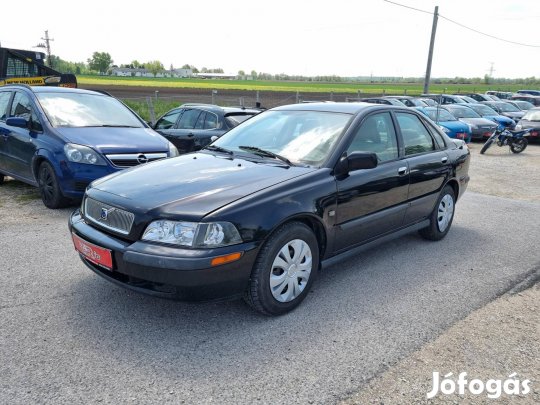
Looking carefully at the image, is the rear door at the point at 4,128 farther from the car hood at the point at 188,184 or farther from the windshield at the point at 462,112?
the windshield at the point at 462,112

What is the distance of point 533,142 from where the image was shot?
663 inches

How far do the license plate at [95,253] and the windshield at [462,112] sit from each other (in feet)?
57.3

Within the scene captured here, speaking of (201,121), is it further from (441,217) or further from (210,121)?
(441,217)

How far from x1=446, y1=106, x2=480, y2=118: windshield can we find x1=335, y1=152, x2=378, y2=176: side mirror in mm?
16099

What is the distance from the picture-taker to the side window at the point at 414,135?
467 centimetres

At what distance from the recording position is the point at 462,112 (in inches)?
719

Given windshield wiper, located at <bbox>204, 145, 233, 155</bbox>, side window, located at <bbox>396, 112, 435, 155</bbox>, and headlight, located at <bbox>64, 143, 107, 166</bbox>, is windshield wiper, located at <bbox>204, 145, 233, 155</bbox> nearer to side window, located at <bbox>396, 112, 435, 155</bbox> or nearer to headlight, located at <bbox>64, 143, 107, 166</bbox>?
side window, located at <bbox>396, 112, 435, 155</bbox>

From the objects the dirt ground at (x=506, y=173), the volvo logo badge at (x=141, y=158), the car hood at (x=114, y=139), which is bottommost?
the dirt ground at (x=506, y=173)

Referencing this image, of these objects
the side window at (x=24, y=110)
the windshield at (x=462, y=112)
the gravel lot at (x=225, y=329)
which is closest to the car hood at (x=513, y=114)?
the windshield at (x=462, y=112)

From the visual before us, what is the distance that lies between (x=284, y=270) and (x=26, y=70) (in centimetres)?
1657

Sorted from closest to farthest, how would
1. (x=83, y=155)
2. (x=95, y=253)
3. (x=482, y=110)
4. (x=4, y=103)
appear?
(x=95, y=253), (x=83, y=155), (x=4, y=103), (x=482, y=110)

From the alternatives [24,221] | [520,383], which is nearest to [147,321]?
[520,383]

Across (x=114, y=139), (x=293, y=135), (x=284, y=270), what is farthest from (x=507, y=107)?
(x=284, y=270)

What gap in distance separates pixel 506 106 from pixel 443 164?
21377 millimetres
